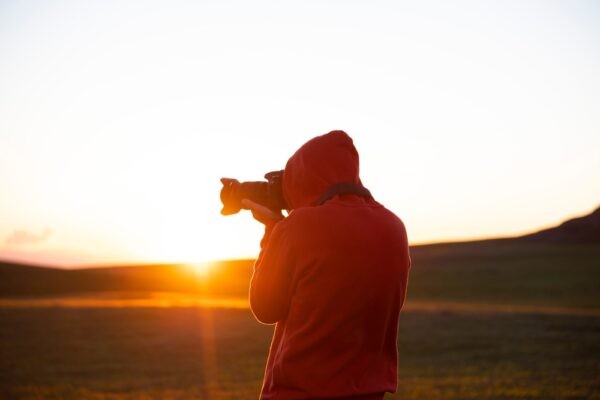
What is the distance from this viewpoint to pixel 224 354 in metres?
16.0

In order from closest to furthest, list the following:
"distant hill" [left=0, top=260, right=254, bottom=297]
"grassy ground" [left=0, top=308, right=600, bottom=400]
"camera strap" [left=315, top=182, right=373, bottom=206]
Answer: "camera strap" [left=315, top=182, right=373, bottom=206] → "grassy ground" [left=0, top=308, right=600, bottom=400] → "distant hill" [left=0, top=260, right=254, bottom=297]

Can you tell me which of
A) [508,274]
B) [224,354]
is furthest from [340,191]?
[508,274]

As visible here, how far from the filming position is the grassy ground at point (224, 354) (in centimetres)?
1113

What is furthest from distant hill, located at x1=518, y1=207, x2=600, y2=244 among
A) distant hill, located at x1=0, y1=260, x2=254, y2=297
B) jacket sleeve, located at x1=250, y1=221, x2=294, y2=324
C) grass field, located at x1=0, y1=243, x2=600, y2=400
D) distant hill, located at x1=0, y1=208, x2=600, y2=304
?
jacket sleeve, located at x1=250, y1=221, x2=294, y2=324

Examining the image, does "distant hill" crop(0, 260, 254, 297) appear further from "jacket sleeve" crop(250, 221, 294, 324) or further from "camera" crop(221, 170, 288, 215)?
"jacket sleeve" crop(250, 221, 294, 324)

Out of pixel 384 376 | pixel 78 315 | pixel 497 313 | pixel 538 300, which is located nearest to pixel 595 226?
pixel 538 300

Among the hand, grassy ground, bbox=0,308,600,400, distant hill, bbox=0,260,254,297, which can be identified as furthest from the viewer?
distant hill, bbox=0,260,254,297

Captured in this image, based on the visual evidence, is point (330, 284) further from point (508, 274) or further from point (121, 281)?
point (121, 281)

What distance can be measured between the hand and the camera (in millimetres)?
32

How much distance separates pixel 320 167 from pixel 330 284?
0.50 meters

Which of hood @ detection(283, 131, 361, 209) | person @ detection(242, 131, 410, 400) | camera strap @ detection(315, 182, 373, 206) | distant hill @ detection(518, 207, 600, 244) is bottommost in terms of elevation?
distant hill @ detection(518, 207, 600, 244)

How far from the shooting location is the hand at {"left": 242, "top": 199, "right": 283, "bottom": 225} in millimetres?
3300

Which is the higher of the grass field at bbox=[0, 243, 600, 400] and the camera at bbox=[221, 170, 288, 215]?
the camera at bbox=[221, 170, 288, 215]

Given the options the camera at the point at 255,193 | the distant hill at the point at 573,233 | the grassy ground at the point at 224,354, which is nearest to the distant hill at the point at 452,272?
the distant hill at the point at 573,233
